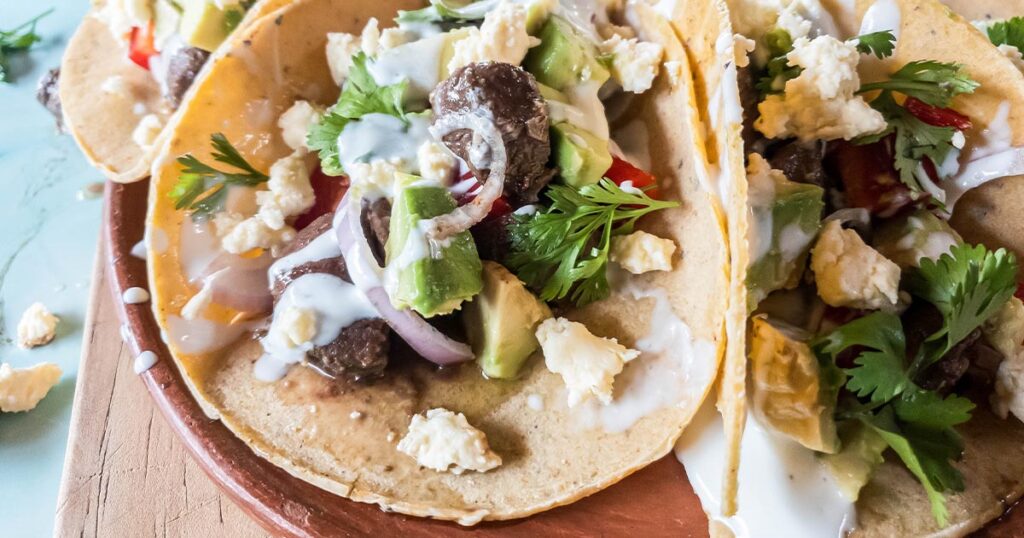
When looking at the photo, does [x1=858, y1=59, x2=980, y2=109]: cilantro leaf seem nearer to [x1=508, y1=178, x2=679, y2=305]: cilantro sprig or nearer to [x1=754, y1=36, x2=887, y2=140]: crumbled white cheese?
[x1=754, y1=36, x2=887, y2=140]: crumbled white cheese

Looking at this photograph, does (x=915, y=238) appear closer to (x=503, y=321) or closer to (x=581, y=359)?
(x=581, y=359)

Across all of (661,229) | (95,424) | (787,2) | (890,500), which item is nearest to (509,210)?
(661,229)

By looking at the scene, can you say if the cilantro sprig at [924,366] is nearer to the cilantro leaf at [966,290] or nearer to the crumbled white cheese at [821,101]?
the cilantro leaf at [966,290]

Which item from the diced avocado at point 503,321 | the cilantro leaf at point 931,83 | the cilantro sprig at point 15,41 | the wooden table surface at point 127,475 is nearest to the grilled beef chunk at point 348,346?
the diced avocado at point 503,321

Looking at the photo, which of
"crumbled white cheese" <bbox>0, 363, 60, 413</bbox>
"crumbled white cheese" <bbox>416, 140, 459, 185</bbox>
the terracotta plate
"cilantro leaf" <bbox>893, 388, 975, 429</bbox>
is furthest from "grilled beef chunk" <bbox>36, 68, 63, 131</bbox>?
"cilantro leaf" <bbox>893, 388, 975, 429</bbox>

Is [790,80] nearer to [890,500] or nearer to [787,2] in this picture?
[787,2]

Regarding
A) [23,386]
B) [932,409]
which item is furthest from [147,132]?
[932,409]

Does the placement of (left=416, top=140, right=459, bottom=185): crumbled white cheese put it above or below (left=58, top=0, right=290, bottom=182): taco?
above

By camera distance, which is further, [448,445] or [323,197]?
[323,197]
